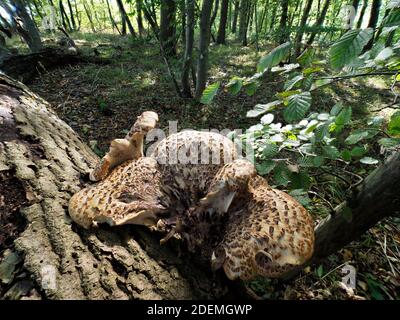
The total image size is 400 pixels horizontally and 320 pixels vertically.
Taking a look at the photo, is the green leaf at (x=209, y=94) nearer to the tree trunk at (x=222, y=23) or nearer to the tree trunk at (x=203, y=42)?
the tree trunk at (x=203, y=42)

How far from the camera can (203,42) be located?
23.1 feet

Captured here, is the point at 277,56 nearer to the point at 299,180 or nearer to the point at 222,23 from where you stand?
the point at 299,180

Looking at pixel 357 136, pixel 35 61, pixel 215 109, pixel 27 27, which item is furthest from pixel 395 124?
pixel 27 27

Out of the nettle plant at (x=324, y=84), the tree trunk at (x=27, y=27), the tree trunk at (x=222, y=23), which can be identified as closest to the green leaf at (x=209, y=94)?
the nettle plant at (x=324, y=84)

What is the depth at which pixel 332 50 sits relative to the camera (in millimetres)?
1325

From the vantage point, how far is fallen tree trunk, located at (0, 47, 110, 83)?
7.70 m

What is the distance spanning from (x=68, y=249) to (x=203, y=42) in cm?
649

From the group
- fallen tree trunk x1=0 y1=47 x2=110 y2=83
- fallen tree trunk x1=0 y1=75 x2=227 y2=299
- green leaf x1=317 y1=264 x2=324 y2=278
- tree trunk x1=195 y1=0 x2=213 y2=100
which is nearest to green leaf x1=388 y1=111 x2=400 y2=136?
fallen tree trunk x1=0 y1=75 x2=227 y2=299

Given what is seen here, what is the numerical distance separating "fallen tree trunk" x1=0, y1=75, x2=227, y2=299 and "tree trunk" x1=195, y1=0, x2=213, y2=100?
561 cm

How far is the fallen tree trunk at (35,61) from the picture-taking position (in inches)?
303

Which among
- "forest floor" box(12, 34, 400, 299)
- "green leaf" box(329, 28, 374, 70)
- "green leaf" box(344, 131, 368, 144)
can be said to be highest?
"green leaf" box(329, 28, 374, 70)

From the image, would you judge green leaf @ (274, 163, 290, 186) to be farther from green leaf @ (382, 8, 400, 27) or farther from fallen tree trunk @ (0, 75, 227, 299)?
green leaf @ (382, 8, 400, 27)

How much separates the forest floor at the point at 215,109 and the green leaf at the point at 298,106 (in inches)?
24.2
